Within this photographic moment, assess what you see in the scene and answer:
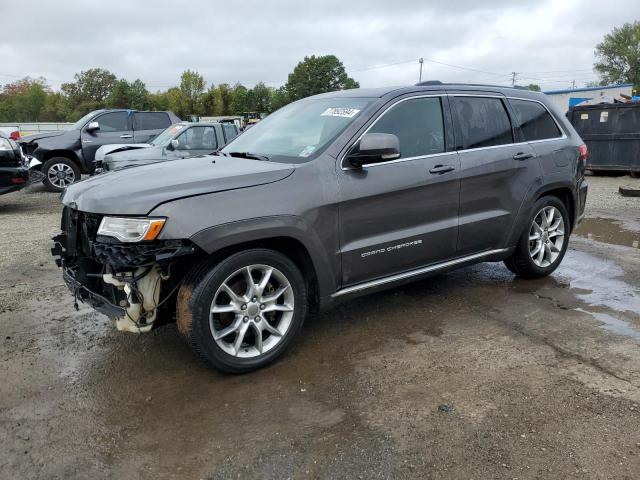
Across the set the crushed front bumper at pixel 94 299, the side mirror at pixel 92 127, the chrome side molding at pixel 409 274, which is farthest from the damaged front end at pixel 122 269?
the side mirror at pixel 92 127

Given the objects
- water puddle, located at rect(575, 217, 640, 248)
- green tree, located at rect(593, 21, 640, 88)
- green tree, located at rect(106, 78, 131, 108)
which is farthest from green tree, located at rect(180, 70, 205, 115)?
water puddle, located at rect(575, 217, 640, 248)

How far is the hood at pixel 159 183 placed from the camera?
3072 millimetres

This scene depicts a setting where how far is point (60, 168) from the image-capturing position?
1221 cm

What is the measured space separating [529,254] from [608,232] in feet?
11.5

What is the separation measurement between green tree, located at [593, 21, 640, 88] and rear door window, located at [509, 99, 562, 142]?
7798 centimetres

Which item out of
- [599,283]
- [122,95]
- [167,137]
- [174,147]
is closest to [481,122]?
[599,283]

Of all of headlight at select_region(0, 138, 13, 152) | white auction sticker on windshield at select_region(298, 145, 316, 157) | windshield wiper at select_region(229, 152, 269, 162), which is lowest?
windshield wiper at select_region(229, 152, 269, 162)

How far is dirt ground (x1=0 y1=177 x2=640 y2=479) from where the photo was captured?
2.56 metres

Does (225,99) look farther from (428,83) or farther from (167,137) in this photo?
(428,83)

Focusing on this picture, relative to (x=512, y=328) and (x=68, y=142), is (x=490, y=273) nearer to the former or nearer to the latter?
(x=512, y=328)

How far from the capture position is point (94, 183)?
3.47 m

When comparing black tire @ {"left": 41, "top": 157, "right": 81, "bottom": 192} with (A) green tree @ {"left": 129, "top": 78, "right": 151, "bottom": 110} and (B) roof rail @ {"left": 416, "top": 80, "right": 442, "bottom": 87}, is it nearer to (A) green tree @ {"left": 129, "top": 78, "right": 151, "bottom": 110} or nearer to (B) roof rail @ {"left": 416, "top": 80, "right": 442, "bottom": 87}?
(B) roof rail @ {"left": 416, "top": 80, "right": 442, "bottom": 87}

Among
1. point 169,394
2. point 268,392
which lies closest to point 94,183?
point 169,394

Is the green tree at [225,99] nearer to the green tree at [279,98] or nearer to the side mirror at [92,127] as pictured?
the green tree at [279,98]
